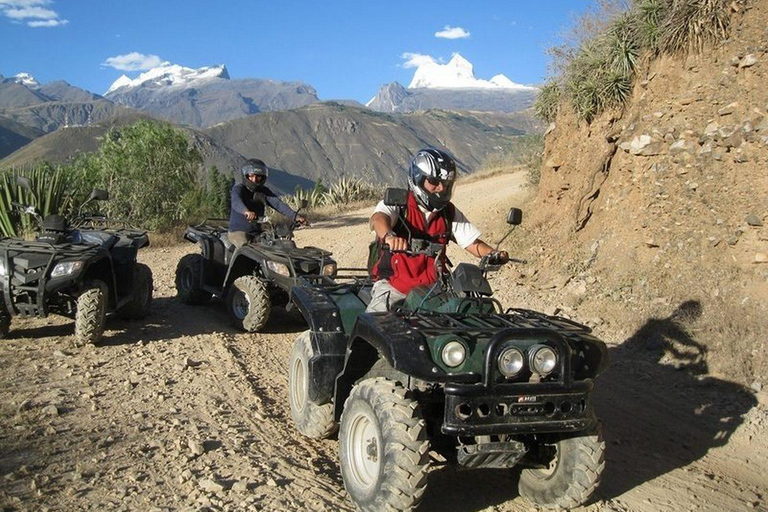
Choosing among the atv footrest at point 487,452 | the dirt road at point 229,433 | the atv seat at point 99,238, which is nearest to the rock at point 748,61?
the dirt road at point 229,433

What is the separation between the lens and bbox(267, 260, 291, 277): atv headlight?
26.4 ft

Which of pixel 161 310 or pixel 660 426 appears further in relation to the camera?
pixel 161 310

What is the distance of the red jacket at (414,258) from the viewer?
4793 mm

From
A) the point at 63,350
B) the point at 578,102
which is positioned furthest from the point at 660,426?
the point at 578,102

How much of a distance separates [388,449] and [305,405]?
5.71ft

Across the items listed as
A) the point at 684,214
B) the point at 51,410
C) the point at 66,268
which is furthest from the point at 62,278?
the point at 684,214

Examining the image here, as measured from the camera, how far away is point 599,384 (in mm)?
7168

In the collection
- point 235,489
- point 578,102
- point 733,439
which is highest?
point 578,102

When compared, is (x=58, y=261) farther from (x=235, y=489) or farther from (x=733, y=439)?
(x=733, y=439)

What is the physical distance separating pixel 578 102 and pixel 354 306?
8.45 meters

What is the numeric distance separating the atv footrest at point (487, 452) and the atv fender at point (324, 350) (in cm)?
128

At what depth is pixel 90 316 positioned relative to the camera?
708 cm

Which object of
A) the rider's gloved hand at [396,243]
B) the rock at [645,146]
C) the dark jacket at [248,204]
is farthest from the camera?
the rock at [645,146]

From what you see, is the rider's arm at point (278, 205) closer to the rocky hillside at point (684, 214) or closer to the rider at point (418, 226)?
the rocky hillside at point (684, 214)
